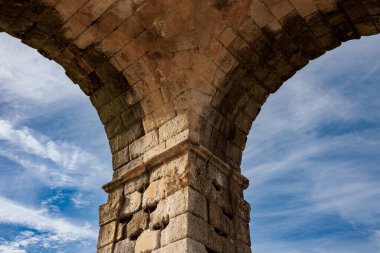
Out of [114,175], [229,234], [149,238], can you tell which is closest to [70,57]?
[114,175]

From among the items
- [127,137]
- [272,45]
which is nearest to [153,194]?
[127,137]

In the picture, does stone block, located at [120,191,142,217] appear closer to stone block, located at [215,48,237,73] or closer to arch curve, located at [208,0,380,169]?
arch curve, located at [208,0,380,169]

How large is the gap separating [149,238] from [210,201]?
2.20 feet

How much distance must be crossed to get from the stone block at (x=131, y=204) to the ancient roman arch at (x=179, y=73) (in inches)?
0.5

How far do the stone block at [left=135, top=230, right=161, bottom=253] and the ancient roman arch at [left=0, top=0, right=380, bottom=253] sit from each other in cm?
1

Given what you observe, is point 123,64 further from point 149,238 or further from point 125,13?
point 149,238

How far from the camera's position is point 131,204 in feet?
13.2

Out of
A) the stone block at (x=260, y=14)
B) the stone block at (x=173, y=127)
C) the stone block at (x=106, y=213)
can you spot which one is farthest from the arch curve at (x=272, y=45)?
the stone block at (x=106, y=213)

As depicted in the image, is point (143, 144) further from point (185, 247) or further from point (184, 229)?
point (185, 247)

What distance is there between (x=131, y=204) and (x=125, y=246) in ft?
1.42

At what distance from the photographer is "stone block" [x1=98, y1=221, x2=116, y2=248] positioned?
395 centimetres

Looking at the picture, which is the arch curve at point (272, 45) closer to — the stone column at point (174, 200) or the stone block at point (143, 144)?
the stone column at point (174, 200)

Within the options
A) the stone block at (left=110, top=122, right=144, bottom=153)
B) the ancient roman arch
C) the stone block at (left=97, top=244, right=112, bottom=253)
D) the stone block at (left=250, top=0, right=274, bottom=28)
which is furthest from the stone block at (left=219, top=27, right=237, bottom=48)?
the stone block at (left=97, top=244, right=112, bottom=253)

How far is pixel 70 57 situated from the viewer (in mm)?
4570
